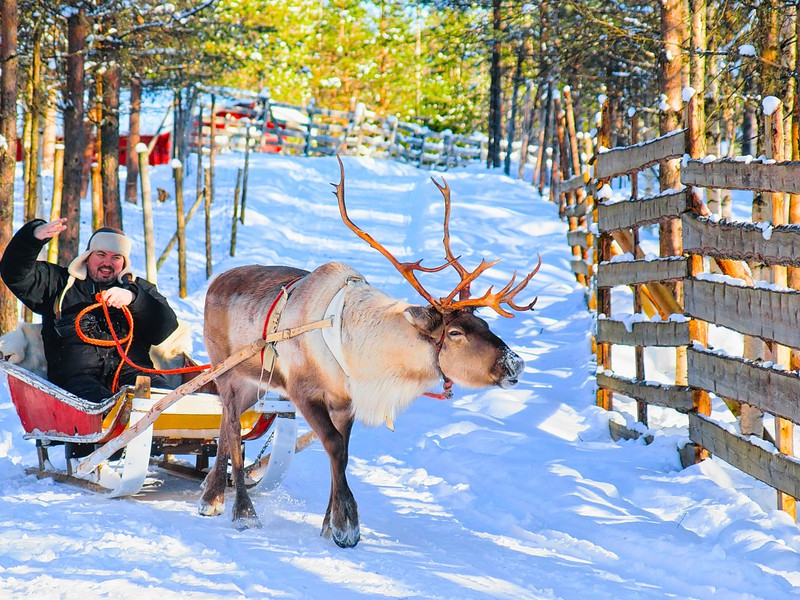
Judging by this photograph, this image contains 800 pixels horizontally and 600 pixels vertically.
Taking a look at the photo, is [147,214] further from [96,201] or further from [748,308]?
[748,308]

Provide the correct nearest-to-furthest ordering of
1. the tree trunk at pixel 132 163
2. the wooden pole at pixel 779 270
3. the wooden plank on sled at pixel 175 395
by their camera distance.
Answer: the wooden pole at pixel 779 270, the wooden plank on sled at pixel 175 395, the tree trunk at pixel 132 163

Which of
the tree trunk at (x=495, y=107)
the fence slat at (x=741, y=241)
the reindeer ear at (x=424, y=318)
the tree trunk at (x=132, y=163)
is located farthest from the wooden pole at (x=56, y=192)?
the tree trunk at (x=495, y=107)

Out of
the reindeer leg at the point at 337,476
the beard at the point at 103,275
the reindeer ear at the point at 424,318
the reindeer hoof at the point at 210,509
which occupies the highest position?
the beard at the point at 103,275

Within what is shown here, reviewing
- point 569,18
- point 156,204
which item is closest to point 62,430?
point 569,18

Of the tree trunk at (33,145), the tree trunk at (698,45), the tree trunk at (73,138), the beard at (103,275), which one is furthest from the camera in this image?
the tree trunk at (73,138)

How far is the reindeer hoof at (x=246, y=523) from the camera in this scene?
4688 mm

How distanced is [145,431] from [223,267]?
10.7 meters

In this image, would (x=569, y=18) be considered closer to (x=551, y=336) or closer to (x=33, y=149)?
(x=551, y=336)

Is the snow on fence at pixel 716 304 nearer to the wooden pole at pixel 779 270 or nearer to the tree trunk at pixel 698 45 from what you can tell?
the wooden pole at pixel 779 270

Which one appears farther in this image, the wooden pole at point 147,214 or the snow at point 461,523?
the wooden pole at point 147,214

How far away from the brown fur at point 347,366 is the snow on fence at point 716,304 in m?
1.27

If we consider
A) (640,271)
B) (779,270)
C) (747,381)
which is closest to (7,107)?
(640,271)

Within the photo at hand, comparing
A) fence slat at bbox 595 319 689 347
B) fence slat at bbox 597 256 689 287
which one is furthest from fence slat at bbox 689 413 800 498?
fence slat at bbox 597 256 689 287

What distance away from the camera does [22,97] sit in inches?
426
